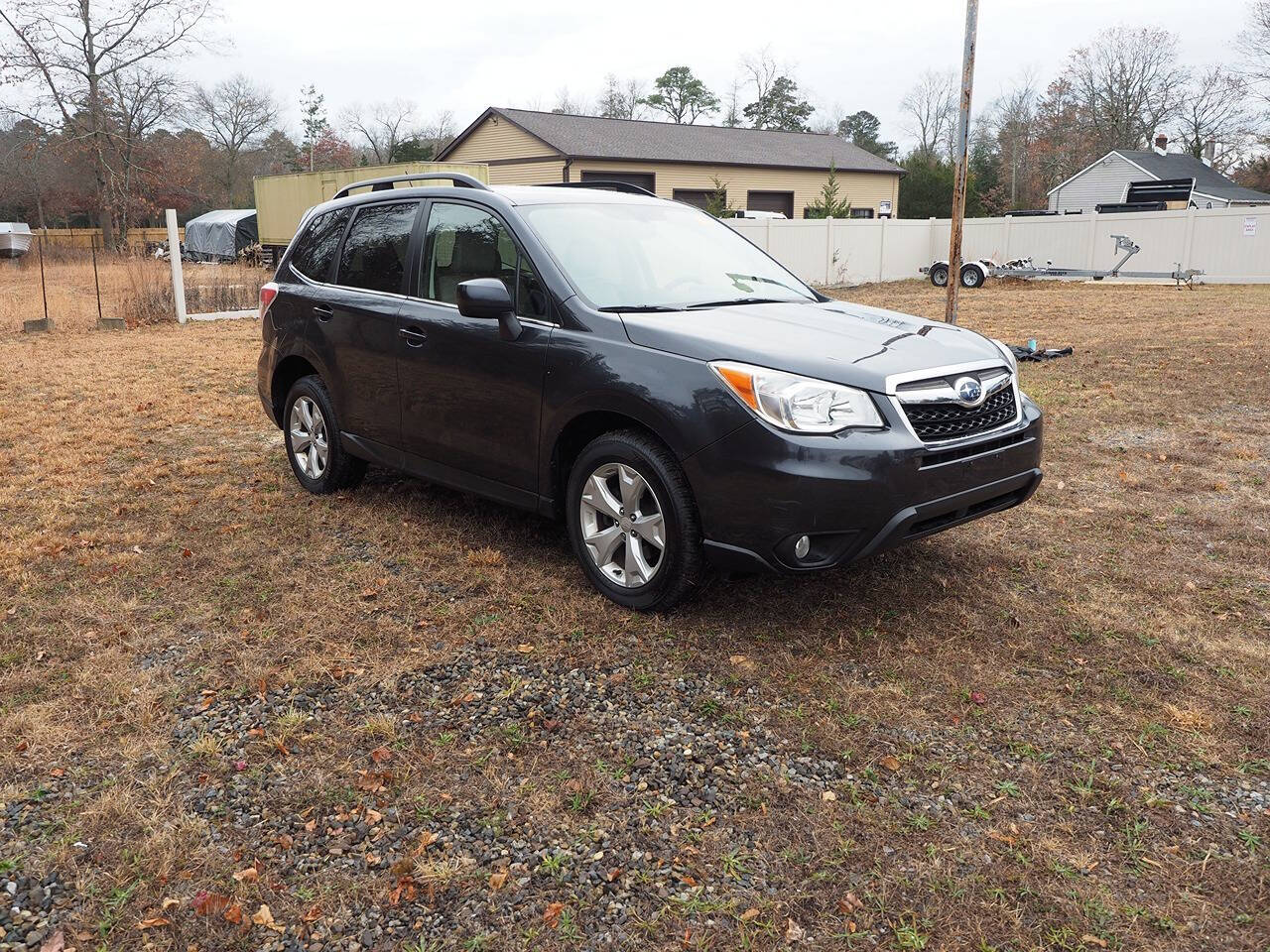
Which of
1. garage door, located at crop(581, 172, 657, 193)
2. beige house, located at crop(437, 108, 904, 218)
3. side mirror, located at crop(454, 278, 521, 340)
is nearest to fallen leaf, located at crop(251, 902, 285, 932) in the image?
side mirror, located at crop(454, 278, 521, 340)

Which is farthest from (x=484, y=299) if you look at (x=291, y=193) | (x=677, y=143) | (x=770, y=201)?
(x=770, y=201)

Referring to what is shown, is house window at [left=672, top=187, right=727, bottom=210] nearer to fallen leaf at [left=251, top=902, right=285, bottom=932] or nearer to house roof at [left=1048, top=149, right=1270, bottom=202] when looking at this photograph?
house roof at [left=1048, top=149, right=1270, bottom=202]

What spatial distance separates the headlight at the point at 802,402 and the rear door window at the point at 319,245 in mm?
3103

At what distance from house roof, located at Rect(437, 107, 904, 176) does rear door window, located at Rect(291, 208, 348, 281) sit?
25.1 m

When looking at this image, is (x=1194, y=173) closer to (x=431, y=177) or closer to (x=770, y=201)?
(x=770, y=201)

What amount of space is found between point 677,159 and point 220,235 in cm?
2073

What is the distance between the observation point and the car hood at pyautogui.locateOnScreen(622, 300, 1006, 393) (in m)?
3.76

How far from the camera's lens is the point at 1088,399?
8938mm

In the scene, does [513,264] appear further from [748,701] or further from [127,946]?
[127,946]

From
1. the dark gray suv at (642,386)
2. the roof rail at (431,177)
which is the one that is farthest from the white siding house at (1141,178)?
the dark gray suv at (642,386)

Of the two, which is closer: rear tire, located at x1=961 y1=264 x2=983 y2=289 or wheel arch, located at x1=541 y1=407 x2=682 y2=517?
wheel arch, located at x1=541 y1=407 x2=682 y2=517

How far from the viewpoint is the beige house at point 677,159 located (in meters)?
31.0

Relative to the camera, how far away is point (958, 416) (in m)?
3.91

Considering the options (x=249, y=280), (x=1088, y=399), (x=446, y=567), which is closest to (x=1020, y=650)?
(x=446, y=567)
